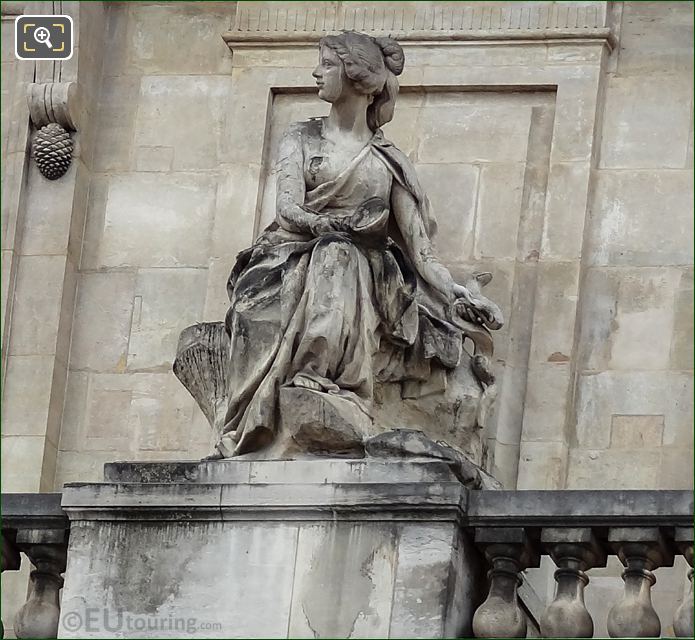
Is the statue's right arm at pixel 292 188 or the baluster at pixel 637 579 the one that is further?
the statue's right arm at pixel 292 188

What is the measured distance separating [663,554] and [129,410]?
399 cm

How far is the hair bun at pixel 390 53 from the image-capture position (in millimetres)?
15273

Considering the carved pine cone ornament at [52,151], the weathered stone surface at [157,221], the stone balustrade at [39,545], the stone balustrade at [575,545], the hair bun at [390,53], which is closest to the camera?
the stone balustrade at [575,545]

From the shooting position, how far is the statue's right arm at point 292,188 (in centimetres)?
1483

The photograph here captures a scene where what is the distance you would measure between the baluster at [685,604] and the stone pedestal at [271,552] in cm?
94

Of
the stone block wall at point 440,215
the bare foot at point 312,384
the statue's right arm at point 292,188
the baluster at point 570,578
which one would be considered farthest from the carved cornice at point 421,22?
the baluster at point 570,578

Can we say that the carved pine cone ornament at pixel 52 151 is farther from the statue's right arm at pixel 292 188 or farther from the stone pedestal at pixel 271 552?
the stone pedestal at pixel 271 552

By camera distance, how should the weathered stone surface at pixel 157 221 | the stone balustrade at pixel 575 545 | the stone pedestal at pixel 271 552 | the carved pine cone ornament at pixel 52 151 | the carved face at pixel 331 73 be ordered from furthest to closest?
the carved pine cone ornament at pixel 52 151 < the weathered stone surface at pixel 157 221 < the carved face at pixel 331 73 < the stone pedestal at pixel 271 552 < the stone balustrade at pixel 575 545

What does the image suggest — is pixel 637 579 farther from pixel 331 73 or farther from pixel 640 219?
pixel 640 219

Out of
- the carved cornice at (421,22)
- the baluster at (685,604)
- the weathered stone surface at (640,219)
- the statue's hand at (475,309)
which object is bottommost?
the baluster at (685,604)

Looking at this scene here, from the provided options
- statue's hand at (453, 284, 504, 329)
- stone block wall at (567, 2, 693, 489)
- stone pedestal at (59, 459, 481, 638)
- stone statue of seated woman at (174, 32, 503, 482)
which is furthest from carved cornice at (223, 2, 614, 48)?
stone pedestal at (59, 459, 481, 638)

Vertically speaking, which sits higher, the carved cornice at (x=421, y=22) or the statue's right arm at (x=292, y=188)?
the carved cornice at (x=421, y=22)

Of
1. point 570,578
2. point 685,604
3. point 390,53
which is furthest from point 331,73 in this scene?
point 685,604

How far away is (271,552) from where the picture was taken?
45.6 ft
